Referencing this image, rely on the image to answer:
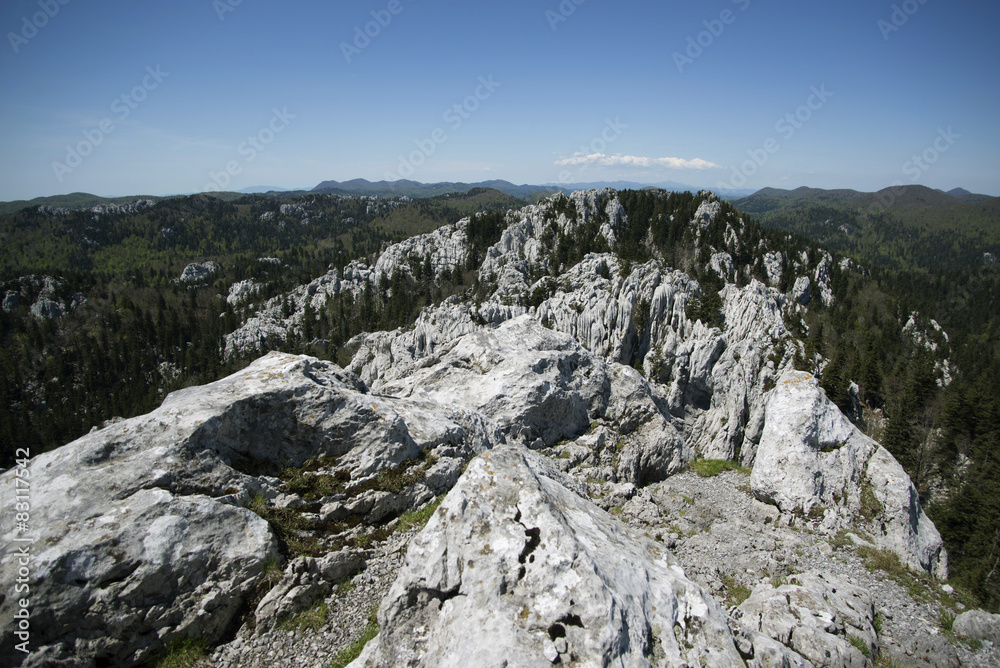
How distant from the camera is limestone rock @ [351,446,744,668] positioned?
259 inches

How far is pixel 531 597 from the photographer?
7137 mm

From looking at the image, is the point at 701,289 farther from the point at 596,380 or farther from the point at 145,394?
the point at 145,394

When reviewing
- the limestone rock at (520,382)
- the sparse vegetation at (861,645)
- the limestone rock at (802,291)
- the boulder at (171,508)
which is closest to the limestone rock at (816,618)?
the sparse vegetation at (861,645)

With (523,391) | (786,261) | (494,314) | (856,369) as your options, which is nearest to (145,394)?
(494,314)

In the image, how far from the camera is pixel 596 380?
993 inches

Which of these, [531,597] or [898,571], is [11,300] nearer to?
[531,597]

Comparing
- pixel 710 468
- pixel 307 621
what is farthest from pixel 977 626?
pixel 307 621

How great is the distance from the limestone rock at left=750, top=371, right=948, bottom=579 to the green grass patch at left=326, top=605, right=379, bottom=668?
1995cm

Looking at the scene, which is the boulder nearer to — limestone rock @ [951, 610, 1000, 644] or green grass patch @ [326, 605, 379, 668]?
green grass patch @ [326, 605, 379, 668]

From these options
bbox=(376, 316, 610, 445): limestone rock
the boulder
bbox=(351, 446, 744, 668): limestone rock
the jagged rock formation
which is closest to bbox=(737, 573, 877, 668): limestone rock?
bbox=(351, 446, 744, 668): limestone rock

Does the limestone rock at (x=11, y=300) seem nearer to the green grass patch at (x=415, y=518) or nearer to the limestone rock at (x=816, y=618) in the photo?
the green grass patch at (x=415, y=518)

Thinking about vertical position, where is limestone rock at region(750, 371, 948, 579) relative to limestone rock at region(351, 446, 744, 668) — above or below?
below

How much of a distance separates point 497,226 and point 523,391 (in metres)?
102

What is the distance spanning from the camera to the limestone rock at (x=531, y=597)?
21.6 ft
